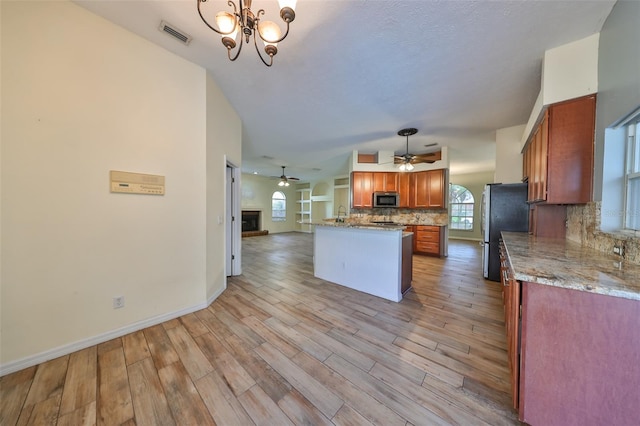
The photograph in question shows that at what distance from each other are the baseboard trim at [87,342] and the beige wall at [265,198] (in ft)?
23.4

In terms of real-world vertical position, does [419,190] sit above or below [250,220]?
above

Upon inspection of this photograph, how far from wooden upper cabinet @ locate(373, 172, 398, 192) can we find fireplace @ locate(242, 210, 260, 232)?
597cm

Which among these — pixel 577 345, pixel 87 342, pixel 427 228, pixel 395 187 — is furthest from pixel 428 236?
pixel 87 342

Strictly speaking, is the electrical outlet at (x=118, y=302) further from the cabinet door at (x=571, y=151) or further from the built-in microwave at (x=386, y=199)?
the built-in microwave at (x=386, y=199)

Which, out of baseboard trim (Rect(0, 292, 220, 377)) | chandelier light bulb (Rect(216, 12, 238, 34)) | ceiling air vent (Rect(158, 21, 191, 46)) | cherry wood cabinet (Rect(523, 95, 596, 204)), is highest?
ceiling air vent (Rect(158, 21, 191, 46))

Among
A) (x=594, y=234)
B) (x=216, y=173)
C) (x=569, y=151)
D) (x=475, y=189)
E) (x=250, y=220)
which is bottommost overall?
(x=250, y=220)

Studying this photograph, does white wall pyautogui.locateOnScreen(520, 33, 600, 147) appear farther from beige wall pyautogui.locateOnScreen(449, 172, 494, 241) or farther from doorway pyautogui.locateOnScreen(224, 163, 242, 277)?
beige wall pyautogui.locateOnScreen(449, 172, 494, 241)

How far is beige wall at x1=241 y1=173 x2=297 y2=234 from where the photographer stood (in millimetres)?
9320

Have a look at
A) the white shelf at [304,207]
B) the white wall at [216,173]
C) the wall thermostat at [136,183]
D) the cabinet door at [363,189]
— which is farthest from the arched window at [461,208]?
the wall thermostat at [136,183]

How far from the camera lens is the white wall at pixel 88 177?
1.61m

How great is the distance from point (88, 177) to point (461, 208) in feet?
36.3

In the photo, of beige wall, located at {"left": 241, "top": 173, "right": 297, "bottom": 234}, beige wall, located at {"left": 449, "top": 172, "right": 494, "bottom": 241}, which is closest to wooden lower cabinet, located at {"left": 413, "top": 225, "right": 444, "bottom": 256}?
beige wall, located at {"left": 449, "top": 172, "right": 494, "bottom": 241}

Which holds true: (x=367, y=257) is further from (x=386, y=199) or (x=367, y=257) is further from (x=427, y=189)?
(x=427, y=189)

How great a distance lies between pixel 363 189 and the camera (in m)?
5.88
